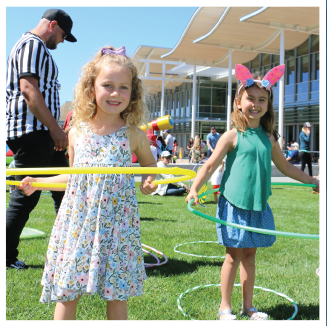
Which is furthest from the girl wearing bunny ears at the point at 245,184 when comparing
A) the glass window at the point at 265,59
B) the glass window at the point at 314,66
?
the glass window at the point at 265,59

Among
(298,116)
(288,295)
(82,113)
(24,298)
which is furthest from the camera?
(298,116)

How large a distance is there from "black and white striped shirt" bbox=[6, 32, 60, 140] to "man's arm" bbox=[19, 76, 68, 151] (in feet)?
0.22

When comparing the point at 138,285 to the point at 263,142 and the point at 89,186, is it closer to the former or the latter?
the point at 89,186

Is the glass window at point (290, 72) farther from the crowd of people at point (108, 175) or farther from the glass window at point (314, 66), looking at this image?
the crowd of people at point (108, 175)

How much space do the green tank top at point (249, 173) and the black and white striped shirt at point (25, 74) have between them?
5.71 ft

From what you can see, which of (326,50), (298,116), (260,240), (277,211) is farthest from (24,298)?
(298,116)

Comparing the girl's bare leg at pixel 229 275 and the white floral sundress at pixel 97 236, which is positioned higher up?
the white floral sundress at pixel 97 236

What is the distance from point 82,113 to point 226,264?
1541 mm

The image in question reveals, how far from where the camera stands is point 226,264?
2.84 metres

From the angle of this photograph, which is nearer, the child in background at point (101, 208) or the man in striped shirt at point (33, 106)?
the child in background at point (101, 208)

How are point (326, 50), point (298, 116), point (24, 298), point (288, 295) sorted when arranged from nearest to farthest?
1. point (326, 50)
2. point (24, 298)
3. point (288, 295)
4. point (298, 116)

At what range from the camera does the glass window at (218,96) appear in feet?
109

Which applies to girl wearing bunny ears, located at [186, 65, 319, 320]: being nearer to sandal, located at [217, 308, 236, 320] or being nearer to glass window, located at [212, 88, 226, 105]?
sandal, located at [217, 308, 236, 320]

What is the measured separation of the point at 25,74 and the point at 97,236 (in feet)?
6.05
